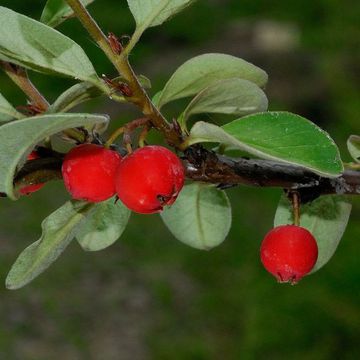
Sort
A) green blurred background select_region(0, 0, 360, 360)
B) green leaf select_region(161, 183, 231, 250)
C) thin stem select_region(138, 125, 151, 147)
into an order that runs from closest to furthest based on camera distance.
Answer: thin stem select_region(138, 125, 151, 147), green leaf select_region(161, 183, 231, 250), green blurred background select_region(0, 0, 360, 360)

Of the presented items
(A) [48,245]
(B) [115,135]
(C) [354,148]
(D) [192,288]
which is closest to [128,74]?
(B) [115,135]

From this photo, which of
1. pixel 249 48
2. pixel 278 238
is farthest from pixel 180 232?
pixel 249 48

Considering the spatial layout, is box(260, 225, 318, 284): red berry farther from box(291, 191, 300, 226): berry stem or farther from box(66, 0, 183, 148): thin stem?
box(66, 0, 183, 148): thin stem

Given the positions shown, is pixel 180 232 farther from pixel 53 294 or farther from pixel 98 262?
pixel 98 262

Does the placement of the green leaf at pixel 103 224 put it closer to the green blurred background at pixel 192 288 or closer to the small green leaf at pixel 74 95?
the small green leaf at pixel 74 95

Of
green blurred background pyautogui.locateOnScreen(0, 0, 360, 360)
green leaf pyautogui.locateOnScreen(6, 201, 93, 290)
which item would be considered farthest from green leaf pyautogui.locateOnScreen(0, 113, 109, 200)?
green blurred background pyautogui.locateOnScreen(0, 0, 360, 360)

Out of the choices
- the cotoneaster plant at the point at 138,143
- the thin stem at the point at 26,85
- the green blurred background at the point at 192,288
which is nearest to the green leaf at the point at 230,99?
the cotoneaster plant at the point at 138,143
